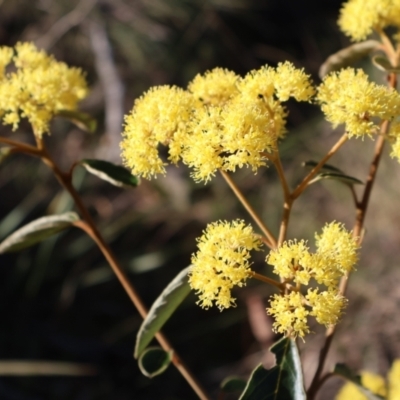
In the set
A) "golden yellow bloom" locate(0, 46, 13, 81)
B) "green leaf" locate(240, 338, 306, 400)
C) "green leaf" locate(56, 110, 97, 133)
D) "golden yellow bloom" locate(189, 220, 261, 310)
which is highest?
"golden yellow bloom" locate(0, 46, 13, 81)

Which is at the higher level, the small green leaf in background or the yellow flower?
the small green leaf in background

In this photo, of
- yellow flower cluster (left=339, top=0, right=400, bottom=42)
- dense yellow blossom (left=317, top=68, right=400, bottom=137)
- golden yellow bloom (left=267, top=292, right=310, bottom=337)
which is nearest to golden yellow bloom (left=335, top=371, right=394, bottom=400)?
golden yellow bloom (left=267, top=292, right=310, bottom=337)

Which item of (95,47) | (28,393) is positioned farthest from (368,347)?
(95,47)

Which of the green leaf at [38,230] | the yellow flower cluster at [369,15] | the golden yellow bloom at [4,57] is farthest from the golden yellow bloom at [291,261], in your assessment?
the golden yellow bloom at [4,57]

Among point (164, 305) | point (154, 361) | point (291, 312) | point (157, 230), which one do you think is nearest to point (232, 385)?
point (154, 361)

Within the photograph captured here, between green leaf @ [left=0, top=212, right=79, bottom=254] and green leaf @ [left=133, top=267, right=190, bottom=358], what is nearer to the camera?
green leaf @ [left=133, top=267, right=190, bottom=358]

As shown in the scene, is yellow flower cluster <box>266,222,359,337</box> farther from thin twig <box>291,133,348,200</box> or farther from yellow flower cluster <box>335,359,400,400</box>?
yellow flower cluster <box>335,359,400,400</box>

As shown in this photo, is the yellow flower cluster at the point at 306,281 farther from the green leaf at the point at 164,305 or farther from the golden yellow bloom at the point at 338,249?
the green leaf at the point at 164,305
